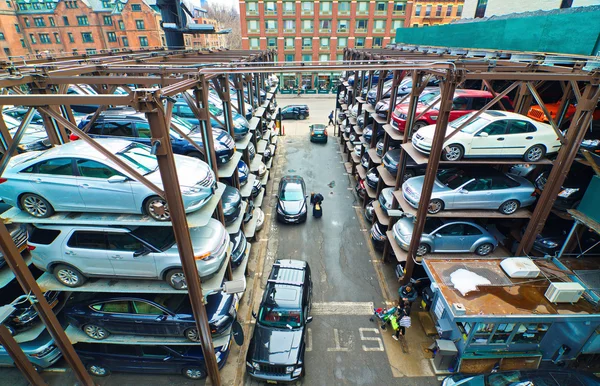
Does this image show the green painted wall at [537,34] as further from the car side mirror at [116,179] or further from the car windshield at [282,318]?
the car side mirror at [116,179]

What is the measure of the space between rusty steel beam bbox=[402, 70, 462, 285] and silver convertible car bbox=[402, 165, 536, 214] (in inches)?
22.1

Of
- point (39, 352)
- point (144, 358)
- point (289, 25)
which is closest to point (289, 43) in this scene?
point (289, 25)

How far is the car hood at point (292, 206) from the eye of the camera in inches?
519

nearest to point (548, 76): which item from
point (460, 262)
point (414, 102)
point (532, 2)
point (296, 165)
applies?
point (414, 102)

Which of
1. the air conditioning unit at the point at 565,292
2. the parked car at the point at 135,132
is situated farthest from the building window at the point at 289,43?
the air conditioning unit at the point at 565,292

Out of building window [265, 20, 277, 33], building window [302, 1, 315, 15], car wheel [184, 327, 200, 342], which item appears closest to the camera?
car wheel [184, 327, 200, 342]

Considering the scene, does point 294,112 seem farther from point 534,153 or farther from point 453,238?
point 534,153

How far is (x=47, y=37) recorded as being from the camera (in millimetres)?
46188

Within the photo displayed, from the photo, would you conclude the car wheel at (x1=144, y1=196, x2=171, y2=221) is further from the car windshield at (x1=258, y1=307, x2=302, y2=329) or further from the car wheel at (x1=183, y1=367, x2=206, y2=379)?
the car wheel at (x1=183, y1=367, x2=206, y2=379)

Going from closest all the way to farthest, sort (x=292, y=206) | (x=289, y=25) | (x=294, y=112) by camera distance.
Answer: (x=292, y=206), (x=294, y=112), (x=289, y=25)

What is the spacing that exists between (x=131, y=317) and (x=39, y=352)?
2777 mm

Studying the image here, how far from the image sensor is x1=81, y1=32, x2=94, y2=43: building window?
45500 millimetres

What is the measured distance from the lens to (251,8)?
4191 centimetres

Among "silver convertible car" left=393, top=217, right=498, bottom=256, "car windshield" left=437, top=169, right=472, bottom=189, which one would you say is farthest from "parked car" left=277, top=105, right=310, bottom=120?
"silver convertible car" left=393, top=217, right=498, bottom=256
